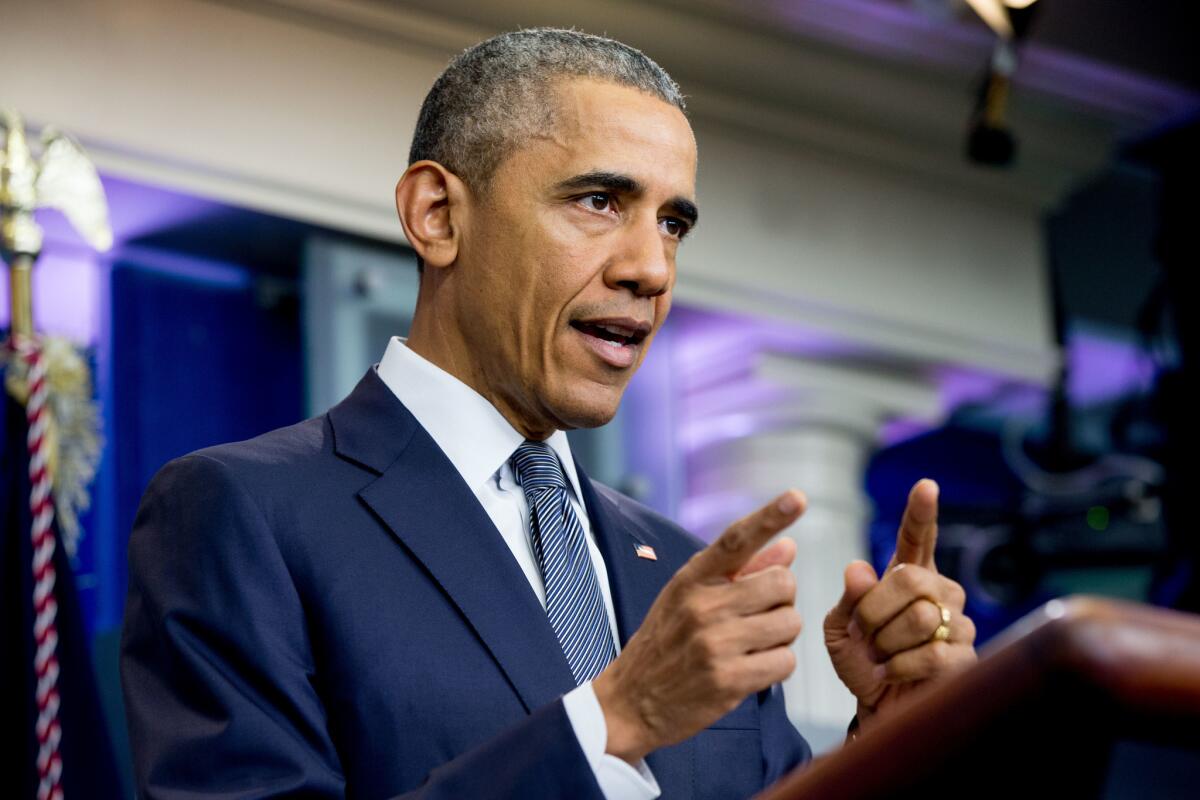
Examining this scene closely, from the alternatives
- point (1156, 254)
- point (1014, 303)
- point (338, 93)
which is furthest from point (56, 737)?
point (1156, 254)

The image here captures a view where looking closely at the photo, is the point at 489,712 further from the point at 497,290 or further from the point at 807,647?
the point at 807,647

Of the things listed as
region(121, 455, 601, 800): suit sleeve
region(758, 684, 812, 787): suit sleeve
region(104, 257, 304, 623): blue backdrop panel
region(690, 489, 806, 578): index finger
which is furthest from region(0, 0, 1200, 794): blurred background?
region(690, 489, 806, 578): index finger

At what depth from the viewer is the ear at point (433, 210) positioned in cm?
166

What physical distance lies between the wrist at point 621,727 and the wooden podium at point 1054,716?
0.51 m

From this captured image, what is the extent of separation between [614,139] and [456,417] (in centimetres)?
31

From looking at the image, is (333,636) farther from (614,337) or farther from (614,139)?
(614,139)

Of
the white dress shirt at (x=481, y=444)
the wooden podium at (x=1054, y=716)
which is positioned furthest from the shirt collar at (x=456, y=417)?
the wooden podium at (x=1054, y=716)

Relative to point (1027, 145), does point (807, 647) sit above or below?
below

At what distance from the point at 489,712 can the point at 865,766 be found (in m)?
0.73

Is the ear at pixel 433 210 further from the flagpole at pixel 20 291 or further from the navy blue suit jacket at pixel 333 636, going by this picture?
the flagpole at pixel 20 291

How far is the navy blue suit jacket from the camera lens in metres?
1.23

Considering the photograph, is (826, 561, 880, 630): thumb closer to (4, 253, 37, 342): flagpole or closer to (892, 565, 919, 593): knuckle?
(892, 565, 919, 593): knuckle

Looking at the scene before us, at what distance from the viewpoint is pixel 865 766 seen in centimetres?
62

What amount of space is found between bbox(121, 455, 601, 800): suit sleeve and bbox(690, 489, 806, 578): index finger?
0.49 feet
